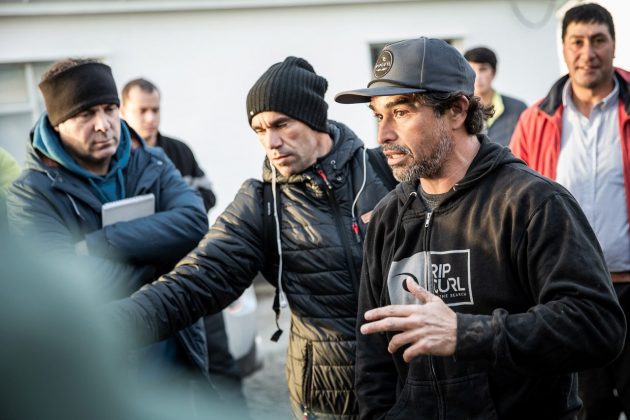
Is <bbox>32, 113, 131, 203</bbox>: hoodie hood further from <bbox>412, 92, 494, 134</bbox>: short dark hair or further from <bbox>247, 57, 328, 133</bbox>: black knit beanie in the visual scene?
<bbox>412, 92, 494, 134</bbox>: short dark hair

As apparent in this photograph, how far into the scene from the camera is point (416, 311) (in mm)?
2746

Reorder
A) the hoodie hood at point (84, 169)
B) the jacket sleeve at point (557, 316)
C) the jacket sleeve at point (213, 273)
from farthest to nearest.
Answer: the hoodie hood at point (84, 169) < the jacket sleeve at point (213, 273) < the jacket sleeve at point (557, 316)

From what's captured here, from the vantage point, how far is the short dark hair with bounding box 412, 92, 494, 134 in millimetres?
3164

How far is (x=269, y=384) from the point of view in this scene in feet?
26.4

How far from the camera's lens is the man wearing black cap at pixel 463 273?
8.93 ft

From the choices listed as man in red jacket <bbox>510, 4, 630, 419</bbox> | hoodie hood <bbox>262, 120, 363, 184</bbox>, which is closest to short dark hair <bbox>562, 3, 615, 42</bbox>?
man in red jacket <bbox>510, 4, 630, 419</bbox>

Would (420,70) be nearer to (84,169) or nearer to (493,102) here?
(84,169)

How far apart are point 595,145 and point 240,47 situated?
29.3 feet

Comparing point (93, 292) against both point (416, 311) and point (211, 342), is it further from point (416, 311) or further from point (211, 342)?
point (211, 342)

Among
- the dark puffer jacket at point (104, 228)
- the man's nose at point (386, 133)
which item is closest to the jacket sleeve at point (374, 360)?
the man's nose at point (386, 133)

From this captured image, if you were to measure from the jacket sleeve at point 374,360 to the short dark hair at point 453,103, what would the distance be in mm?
446

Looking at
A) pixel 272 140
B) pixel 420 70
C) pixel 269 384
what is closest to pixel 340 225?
pixel 272 140

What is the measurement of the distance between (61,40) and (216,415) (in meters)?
11.6

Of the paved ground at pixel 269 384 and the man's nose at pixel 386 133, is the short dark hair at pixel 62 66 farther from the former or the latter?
the paved ground at pixel 269 384
